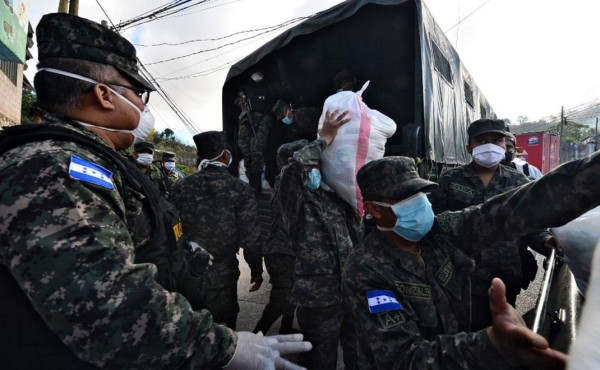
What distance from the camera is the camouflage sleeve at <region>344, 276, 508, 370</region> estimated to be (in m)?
0.96

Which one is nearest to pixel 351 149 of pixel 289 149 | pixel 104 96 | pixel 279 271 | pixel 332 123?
pixel 332 123

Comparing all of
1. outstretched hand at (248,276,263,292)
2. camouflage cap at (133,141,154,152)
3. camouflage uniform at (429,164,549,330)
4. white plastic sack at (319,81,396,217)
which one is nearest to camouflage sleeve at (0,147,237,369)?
white plastic sack at (319,81,396,217)

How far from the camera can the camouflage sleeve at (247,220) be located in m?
2.89

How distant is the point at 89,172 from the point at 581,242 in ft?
5.69

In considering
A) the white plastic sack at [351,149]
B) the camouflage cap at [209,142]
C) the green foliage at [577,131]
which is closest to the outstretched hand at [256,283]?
the camouflage cap at [209,142]

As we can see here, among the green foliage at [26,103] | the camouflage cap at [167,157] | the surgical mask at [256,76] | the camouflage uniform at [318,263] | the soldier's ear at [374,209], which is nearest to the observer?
the soldier's ear at [374,209]

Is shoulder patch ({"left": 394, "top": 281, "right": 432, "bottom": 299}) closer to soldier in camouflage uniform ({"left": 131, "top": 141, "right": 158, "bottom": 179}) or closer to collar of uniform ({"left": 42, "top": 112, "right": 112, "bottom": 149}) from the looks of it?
collar of uniform ({"left": 42, "top": 112, "right": 112, "bottom": 149})

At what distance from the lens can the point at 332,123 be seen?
7.57ft

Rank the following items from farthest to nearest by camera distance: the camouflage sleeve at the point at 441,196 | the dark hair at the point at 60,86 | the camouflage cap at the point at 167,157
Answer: the camouflage cap at the point at 167,157 → the camouflage sleeve at the point at 441,196 → the dark hair at the point at 60,86

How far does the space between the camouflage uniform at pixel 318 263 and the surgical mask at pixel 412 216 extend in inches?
27.6

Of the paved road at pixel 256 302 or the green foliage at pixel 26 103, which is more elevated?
the green foliage at pixel 26 103

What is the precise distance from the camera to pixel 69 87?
1029 mm

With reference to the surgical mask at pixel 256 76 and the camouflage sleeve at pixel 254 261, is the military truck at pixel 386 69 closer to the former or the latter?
the surgical mask at pixel 256 76

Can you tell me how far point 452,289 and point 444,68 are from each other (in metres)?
2.74
